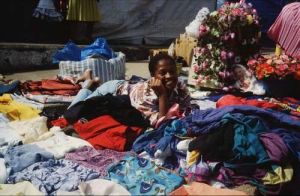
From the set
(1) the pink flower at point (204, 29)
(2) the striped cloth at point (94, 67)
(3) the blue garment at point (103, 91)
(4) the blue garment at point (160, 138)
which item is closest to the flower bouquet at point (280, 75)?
(1) the pink flower at point (204, 29)

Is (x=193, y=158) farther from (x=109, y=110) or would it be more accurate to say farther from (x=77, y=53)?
(x=77, y=53)

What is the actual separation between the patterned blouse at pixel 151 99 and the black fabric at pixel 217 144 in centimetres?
100

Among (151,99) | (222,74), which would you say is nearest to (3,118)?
(151,99)

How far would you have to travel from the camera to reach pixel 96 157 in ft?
11.6

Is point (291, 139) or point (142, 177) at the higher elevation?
point (291, 139)

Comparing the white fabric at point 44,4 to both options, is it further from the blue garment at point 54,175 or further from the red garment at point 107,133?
the blue garment at point 54,175

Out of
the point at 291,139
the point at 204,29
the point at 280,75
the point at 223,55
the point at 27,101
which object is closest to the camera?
the point at 291,139

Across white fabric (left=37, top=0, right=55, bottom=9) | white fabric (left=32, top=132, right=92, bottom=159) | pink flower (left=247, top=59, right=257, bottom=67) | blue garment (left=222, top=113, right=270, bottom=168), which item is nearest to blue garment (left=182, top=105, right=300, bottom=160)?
blue garment (left=222, top=113, right=270, bottom=168)

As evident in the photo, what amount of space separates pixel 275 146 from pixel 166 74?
1.52 meters

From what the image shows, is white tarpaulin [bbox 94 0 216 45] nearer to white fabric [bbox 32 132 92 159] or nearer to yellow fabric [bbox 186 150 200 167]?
white fabric [bbox 32 132 92 159]

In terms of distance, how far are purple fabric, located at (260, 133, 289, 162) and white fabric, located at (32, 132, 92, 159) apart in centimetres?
154

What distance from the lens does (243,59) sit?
658cm

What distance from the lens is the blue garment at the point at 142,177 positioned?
2.97m

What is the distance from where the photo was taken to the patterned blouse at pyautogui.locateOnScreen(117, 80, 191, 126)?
14.1 ft
